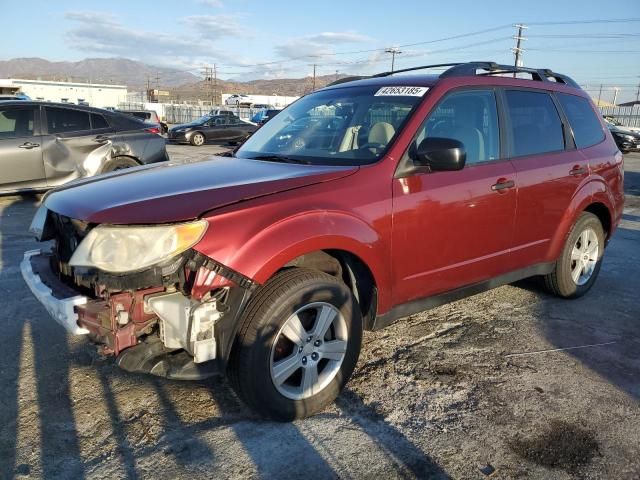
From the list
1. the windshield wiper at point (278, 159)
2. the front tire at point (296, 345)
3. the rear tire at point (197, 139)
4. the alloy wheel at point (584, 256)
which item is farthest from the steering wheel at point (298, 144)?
the rear tire at point (197, 139)

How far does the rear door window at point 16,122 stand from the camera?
26.1 feet

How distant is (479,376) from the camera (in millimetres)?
3305

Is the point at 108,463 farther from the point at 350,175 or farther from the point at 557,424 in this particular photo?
the point at 557,424

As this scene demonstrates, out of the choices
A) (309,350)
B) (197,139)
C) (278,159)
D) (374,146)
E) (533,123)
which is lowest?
(309,350)

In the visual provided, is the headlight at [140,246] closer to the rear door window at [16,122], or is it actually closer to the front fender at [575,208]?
the front fender at [575,208]

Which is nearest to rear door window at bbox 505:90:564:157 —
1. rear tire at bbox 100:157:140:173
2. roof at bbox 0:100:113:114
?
rear tire at bbox 100:157:140:173

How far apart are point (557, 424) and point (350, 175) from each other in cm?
174

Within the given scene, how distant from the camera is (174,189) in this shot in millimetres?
2740

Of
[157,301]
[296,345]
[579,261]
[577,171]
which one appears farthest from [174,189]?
[579,261]

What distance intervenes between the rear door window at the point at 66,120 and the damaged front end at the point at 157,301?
6710mm

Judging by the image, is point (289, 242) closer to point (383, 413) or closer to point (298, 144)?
point (383, 413)

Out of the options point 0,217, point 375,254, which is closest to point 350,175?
point 375,254

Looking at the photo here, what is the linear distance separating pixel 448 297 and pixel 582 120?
2.30m

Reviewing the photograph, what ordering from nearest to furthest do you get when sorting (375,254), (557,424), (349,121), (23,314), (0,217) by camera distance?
1. (557,424)
2. (375,254)
3. (349,121)
4. (23,314)
5. (0,217)
